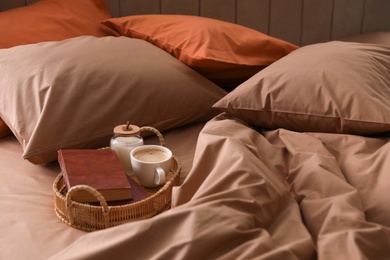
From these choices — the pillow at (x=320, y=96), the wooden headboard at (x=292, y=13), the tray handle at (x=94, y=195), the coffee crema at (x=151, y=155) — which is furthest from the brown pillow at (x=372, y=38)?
the tray handle at (x=94, y=195)

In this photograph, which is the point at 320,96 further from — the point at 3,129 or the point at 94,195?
the point at 3,129

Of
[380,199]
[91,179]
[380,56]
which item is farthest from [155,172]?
[380,56]

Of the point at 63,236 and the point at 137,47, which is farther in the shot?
the point at 137,47

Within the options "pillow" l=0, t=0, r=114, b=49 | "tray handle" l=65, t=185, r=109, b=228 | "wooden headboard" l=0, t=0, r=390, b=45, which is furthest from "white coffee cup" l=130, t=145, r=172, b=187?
"wooden headboard" l=0, t=0, r=390, b=45

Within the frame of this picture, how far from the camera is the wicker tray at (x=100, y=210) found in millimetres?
858

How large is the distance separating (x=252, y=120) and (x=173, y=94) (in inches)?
8.7

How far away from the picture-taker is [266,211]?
0.76 m

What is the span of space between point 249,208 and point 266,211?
0.03 meters

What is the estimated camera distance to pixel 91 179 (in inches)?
35.9

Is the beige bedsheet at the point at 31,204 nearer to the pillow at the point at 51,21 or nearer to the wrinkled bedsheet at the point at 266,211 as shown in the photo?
the wrinkled bedsheet at the point at 266,211

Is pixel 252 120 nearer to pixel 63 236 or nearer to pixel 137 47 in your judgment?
pixel 137 47

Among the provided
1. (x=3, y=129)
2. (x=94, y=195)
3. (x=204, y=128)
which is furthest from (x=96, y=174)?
(x=3, y=129)

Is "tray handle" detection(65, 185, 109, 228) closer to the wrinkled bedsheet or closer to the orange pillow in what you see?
the wrinkled bedsheet

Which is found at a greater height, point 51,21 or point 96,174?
point 51,21
